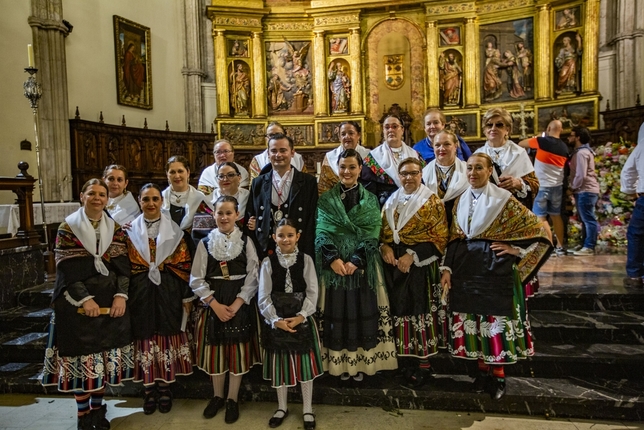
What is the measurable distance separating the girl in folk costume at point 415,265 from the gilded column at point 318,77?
7539mm

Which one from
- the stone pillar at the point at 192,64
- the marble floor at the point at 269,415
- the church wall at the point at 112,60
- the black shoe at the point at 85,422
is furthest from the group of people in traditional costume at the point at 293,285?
the stone pillar at the point at 192,64

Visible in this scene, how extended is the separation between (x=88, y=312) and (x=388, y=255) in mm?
2027

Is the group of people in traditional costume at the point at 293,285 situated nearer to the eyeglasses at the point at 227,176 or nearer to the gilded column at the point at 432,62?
the eyeglasses at the point at 227,176

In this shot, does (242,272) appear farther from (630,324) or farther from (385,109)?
(385,109)

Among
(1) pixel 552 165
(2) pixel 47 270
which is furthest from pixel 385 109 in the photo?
(2) pixel 47 270

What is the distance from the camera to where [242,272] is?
9.98ft

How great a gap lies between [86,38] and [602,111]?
996 cm

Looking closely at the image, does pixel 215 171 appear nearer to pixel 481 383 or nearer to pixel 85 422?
pixel 85 422

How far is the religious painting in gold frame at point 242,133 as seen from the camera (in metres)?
10.3

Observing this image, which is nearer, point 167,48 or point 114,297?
point 114,297

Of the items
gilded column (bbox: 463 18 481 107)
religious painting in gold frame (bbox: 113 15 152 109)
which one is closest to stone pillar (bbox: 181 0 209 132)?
religious painting in gold frame (bbox: 113 15 152 109)

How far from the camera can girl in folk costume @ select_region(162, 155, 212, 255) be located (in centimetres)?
345

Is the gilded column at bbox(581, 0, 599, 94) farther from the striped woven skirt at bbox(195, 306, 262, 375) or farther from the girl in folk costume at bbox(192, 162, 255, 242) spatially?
the striped woven skirt at bbox(195, 306, 262, 375)

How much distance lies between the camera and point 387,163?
371 cm
